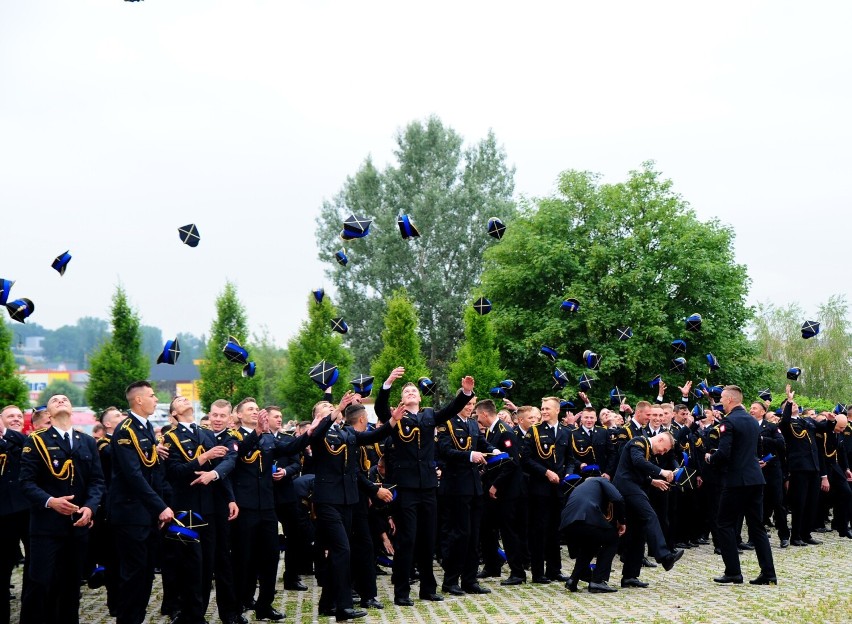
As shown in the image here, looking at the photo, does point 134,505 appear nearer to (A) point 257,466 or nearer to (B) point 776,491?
(A) point 257,466

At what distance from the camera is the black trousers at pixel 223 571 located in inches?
399

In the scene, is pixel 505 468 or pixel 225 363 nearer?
pixel 505 468

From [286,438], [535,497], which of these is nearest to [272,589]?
[286,438]

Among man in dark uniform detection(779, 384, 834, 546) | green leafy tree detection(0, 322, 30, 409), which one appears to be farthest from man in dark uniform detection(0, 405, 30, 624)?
green leafy tree detection(0, 322, 30, 409)

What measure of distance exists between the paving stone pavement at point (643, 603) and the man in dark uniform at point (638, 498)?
43 cm

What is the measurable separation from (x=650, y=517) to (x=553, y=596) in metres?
1.53

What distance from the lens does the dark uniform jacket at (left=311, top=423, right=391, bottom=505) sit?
34.4 feet

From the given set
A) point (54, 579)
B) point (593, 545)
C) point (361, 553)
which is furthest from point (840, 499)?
point (54, 579)

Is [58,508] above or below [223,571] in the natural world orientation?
above

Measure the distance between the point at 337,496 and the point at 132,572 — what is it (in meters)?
2.37

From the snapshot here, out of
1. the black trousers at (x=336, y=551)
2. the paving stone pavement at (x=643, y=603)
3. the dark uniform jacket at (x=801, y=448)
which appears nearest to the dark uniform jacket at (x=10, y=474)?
the paving stone pavement at (x=643, y=603)

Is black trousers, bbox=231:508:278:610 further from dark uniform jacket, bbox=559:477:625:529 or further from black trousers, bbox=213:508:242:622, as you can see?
dark uniform jacket, bbox=559:477:625:529

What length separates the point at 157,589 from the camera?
13.4 meters

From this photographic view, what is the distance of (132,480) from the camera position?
8852 millimetres
